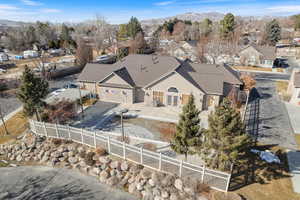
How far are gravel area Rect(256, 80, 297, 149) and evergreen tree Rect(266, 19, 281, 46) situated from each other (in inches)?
2054

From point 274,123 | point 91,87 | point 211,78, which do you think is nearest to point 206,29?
point 211,78

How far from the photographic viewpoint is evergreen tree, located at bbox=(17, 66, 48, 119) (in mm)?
20219

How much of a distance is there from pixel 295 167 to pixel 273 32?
74.1 metres

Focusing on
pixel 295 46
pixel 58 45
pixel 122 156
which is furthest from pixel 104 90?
pixel 295 46

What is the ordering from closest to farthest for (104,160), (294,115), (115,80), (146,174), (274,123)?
(146,174) < (104,160) < (274,123) < (294,115) < (115,80)

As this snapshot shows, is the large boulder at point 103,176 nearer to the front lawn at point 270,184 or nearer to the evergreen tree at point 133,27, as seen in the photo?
the front lawn at point 270,184

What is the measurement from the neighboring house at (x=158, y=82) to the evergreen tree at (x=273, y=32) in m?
57.4

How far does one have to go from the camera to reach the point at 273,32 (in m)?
72.8

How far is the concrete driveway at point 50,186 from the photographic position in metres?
14.3

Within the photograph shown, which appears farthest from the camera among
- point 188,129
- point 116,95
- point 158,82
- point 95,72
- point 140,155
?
point 95,72

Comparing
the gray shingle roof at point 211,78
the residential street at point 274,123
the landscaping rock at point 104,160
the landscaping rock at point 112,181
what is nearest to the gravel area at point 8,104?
the landscaping rock at point 104,160

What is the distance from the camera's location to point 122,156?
55.8 ft

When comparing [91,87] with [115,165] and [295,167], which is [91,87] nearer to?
[115,165]

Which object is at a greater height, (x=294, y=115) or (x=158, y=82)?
(x=158, y=82)
